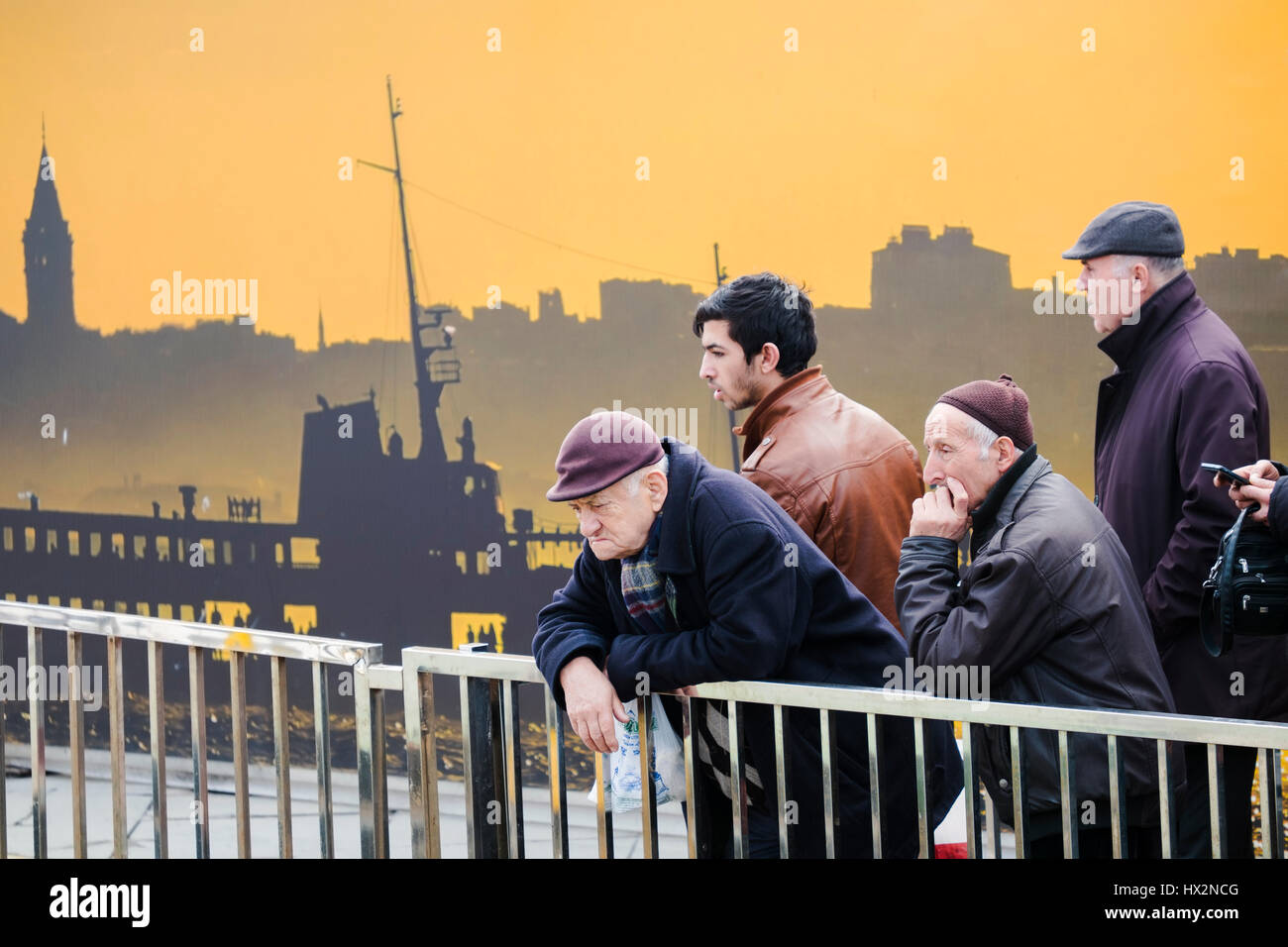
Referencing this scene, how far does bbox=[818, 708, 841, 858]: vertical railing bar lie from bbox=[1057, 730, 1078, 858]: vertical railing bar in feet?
1.44

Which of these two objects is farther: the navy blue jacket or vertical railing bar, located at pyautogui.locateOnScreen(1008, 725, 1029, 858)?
the navy blue jacket

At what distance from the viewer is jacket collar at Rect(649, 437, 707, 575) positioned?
8.80 ft

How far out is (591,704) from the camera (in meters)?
2.69

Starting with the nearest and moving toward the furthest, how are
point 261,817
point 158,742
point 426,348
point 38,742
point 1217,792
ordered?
point 1217,792, point 158,742, point 38,742, point 261,817, point 426,348

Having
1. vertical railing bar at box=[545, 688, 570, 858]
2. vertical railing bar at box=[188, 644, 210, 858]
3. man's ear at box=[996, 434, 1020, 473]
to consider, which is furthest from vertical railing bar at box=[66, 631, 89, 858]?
man's ear at box=[996, 434, 1020, 473]

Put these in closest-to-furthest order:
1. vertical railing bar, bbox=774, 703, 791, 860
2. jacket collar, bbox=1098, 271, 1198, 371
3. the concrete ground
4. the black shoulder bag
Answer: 1. vertical railing bar, bbox=774, 703, 791, 860
2. the black shoulder bag
3. jacket collar, bbox=1098, 271, 1198, 371
4. the concrete ground

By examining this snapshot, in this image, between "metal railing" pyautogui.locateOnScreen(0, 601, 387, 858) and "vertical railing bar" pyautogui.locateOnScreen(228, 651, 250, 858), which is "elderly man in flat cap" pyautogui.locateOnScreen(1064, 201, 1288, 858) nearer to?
"metal railing" pyautogui.locateOnScreen(0, 601, 387, 858)

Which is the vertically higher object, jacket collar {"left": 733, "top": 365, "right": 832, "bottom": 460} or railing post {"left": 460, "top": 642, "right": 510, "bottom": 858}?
jacket collar {"left": 733, "top": 365, "right": 832, "bottom": 460}

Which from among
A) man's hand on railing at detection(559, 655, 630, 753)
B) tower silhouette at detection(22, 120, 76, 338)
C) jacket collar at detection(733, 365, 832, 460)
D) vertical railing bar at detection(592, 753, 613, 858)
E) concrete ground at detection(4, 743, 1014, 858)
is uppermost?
tower silhouette at detection(22, 120, 76, 338)

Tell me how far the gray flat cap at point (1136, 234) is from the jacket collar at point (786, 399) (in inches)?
30.9

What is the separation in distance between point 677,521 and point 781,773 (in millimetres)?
560

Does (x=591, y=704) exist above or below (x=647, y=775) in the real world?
above

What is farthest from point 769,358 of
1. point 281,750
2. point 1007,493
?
point 281,750

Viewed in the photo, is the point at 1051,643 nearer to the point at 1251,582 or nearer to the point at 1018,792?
the point at 1018,792
